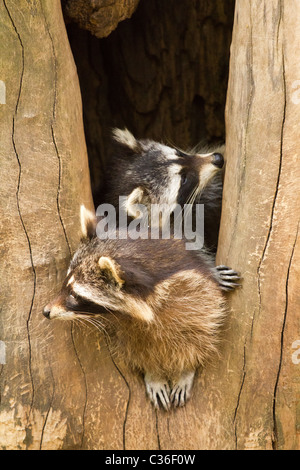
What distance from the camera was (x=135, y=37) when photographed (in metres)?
3.56

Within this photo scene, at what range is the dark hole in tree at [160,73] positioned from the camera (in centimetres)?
346

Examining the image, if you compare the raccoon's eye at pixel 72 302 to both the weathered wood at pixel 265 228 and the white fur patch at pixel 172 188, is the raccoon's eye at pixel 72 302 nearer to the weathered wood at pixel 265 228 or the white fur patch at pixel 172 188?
the weathered wood at pixel 265 228

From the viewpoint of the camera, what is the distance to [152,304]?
2309 mm

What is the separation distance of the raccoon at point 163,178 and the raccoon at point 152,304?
56 cm

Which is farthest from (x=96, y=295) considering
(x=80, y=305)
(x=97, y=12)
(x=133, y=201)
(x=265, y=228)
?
(x=97, y=12)

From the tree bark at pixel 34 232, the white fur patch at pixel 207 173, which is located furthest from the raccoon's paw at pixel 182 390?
the white fur patch at pixel 207 173

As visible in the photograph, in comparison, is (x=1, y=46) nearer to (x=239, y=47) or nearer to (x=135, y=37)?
(x=239, y=47)

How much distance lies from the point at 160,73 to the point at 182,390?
205 centimetres

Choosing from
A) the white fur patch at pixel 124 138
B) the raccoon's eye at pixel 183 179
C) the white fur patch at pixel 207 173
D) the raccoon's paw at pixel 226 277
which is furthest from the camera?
the white fur patch at pixel 124 138

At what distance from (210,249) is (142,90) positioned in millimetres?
1254

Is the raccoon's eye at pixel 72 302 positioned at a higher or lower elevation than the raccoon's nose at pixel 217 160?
lower

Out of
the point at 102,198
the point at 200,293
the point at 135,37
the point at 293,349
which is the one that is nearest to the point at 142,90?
the point at 135,37

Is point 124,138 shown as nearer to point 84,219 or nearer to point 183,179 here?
point 183,179

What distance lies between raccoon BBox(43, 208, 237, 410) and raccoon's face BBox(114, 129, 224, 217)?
0.55m
